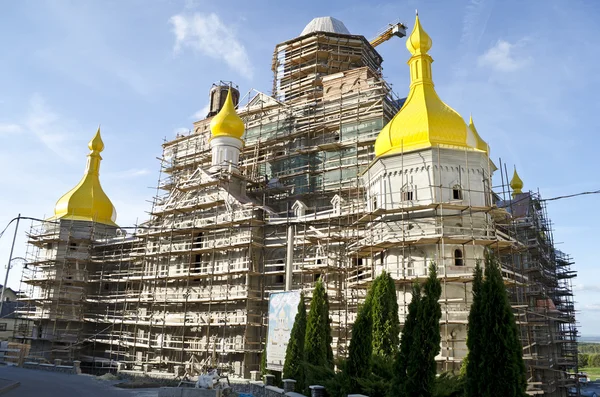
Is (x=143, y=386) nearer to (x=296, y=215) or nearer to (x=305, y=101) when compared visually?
(x=296, y=215)

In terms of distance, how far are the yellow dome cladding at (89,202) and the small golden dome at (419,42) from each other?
25.8 m

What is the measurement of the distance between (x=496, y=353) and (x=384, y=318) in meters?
7.70

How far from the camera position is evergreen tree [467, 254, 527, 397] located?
10898 millimetres

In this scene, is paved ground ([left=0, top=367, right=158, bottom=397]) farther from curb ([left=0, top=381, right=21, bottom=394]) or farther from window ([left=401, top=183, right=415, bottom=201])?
window ([left=401, top=183, right=415, bottom=201])

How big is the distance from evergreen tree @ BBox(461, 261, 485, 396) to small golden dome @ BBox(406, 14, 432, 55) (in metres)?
18.9

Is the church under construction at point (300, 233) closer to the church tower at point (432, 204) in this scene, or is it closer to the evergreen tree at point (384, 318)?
the church tower at point (432, 204)


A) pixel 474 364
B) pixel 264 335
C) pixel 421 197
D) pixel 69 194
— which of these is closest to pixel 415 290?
pixel 474 364

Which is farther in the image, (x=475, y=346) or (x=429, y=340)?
(x=429, y=340)

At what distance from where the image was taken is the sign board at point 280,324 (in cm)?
1947

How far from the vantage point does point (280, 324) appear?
19.9m

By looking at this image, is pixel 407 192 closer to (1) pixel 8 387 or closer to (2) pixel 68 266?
(1) pixel 8 387

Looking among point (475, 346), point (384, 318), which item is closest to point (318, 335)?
point (384, 318)

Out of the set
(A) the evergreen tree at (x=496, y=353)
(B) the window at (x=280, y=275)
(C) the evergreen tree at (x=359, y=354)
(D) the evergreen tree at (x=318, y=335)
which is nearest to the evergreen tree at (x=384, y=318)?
(D) the evergreen tree at (x=318, y=335)

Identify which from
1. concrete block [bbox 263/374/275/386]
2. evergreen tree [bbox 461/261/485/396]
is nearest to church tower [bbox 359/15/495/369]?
concrete block [bbox 263/374/275/386]
